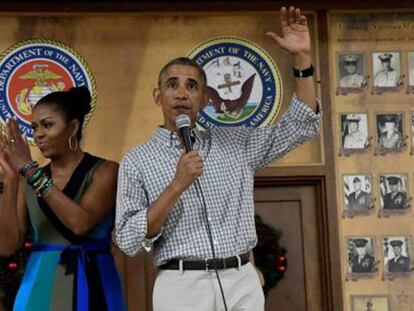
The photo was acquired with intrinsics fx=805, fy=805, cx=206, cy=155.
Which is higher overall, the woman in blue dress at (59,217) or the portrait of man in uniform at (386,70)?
the portrait of man in uniform at (386,70)

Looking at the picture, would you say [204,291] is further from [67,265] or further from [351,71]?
[351,71]

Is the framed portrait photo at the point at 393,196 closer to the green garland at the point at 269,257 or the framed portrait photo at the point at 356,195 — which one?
the framed portrait photo at the point at 356,195

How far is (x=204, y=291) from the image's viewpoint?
2.30 metres

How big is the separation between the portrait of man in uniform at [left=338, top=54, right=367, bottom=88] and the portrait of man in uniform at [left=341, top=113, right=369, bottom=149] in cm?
15

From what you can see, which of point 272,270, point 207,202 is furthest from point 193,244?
Answer: point 272,270

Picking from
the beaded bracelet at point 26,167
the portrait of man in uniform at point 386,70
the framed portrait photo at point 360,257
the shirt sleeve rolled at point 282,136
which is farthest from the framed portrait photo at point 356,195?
the beaded bracelet at point 26,167

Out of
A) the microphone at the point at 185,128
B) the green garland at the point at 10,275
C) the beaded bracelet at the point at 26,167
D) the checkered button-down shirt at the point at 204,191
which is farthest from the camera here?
the green garland at the point at 10,275

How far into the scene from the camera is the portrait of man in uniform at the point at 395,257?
373 cm

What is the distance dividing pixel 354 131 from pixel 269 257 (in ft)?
2.33

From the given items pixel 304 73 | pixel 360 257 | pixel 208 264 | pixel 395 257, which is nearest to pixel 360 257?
pixel 360 257

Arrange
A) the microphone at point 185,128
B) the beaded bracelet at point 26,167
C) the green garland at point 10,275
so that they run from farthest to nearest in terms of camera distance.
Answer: the green garland at point 10,275, the beaded bracelet at point 26,167, the microphone at point 185,128

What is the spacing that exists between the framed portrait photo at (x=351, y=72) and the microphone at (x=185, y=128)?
1.60 metres

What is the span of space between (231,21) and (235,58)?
0.18 m

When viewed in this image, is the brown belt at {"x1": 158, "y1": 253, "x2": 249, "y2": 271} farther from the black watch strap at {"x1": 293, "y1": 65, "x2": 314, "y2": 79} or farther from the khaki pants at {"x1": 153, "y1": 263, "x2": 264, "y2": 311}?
the black watch strap at {"x1": 293, "y1": 65, "x2": 314, "y2": 79}
